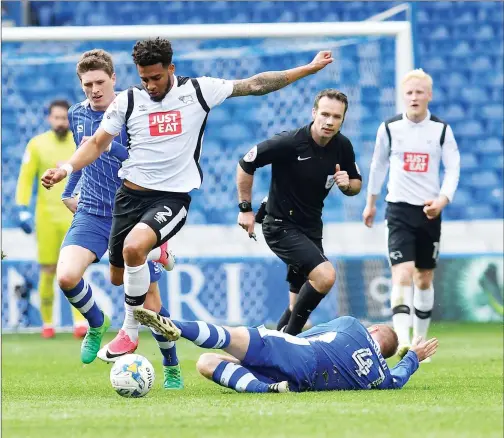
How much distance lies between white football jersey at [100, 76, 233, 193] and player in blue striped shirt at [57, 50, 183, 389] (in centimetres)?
43

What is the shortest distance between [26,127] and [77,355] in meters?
4.37

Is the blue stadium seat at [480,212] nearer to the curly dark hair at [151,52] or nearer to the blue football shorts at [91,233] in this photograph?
the blue football shorts at [91,233]

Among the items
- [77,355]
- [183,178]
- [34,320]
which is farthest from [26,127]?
[183,178]

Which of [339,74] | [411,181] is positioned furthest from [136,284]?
[339,74]

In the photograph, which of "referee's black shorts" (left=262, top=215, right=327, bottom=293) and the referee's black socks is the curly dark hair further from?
the referee's black socks

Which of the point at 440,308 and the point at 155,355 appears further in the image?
the point at 440,308

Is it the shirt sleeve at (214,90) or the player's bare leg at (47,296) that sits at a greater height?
the shirt sleeve at (214,90)

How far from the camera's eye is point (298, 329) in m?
8.76

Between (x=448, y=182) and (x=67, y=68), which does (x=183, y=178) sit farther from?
(x=67, y=68)

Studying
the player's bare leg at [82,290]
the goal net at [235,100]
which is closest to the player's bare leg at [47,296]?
the goal net at [235,100]

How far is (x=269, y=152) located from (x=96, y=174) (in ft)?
4.19

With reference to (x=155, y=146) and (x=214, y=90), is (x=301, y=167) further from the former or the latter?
(x=155, y=146)

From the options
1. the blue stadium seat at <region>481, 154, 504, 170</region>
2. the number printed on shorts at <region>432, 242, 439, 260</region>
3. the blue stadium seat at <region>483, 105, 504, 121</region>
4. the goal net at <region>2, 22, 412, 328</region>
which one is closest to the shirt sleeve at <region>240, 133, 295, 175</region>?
the number printed on shorts at <region>432, 242, 439, 260</region>

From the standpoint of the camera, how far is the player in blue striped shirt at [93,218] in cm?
799
